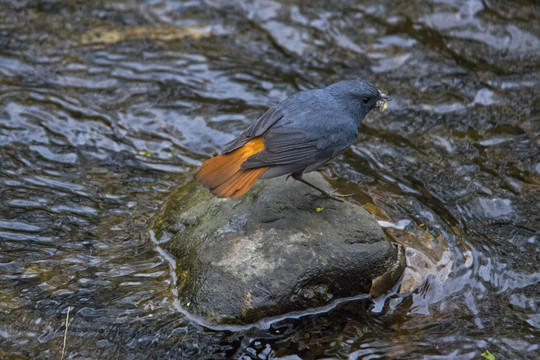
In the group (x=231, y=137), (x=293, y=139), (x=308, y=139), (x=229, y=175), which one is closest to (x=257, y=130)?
(x=293, y=139)

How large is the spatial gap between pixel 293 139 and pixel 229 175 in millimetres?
636

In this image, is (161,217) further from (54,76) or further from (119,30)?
(119,30)

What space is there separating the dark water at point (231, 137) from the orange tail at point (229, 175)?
84 centimetres

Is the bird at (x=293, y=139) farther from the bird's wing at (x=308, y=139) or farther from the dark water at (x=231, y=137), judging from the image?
the dark water at (x=231, y=137)

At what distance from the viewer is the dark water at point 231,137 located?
13.9 ft

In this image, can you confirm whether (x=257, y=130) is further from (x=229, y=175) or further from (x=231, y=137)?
(x=231, y=137)

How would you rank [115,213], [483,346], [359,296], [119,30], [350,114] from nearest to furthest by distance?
[483,346] → [359,296] → [350,114] → [115,213] → [119,30]

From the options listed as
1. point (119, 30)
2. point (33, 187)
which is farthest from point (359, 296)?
point (119, 30)

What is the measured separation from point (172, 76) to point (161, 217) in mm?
2717

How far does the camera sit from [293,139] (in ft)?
15.4

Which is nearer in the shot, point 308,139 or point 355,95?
point 308,139

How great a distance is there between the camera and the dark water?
4227mm

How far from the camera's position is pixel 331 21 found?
836 centimetres

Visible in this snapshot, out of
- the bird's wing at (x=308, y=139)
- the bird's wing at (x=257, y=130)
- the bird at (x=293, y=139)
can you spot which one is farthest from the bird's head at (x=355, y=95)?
the bird's wing at (x=257, y=130)
